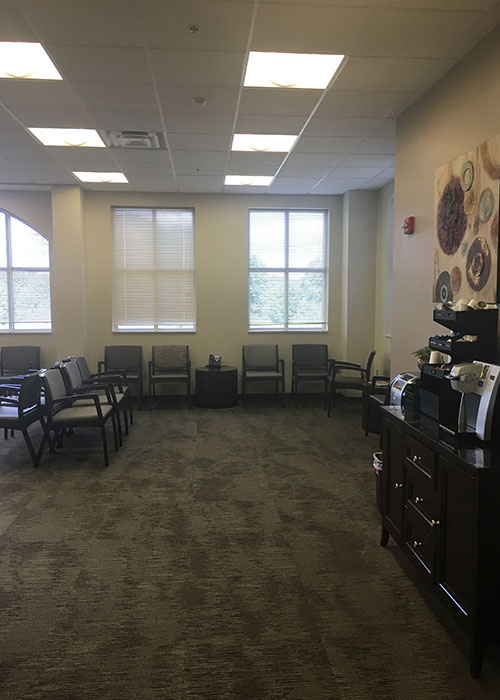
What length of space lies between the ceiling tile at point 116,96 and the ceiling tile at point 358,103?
1400 millimetres

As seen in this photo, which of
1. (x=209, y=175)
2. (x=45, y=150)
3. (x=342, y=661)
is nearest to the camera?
(x=342, y=661)

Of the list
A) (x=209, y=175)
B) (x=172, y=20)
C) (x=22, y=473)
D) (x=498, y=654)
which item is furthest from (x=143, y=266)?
(x=498, y=654)

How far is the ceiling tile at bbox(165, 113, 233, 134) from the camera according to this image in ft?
14.1

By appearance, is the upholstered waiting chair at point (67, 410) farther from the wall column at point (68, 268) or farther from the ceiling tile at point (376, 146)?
the ceiling tile at point (376, 146)

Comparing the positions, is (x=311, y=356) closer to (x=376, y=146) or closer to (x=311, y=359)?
(x=311, y=359)

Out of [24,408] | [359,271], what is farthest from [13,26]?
[359,271]

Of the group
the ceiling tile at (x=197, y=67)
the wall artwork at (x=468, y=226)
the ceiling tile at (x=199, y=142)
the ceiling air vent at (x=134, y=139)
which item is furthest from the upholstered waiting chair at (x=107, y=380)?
the wall artwork at (x=468, y=226)

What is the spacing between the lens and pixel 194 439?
5.51m

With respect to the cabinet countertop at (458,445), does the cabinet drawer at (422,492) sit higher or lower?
lower

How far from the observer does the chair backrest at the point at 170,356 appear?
737 centimetres

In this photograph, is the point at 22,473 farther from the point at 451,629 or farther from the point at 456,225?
the point at 456,225

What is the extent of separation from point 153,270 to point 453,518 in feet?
20.8

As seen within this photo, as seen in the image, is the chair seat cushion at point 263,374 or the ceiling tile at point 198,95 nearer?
the ceiling tile at point 198,95

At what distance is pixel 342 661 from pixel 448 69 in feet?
11.9
